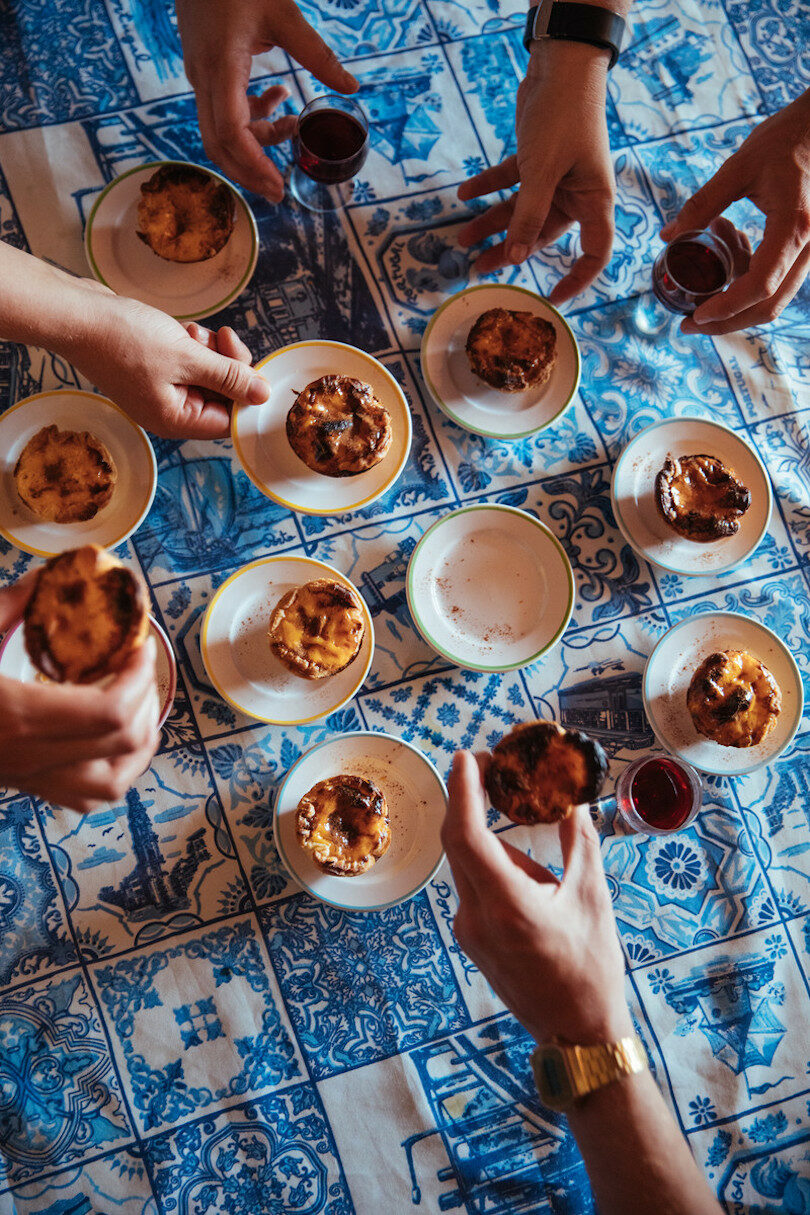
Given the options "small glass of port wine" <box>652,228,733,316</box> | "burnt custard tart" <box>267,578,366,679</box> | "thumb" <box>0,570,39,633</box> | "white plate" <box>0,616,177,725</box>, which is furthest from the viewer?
"small glass of port wine" <box>652,228,733,316</box>

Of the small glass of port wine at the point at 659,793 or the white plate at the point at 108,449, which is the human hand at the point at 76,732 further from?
the small glass of port wine at the point at 659,793

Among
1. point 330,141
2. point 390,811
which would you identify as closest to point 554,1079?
point 390,811

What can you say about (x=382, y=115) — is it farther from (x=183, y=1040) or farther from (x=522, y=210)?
(x=183, y=1040)

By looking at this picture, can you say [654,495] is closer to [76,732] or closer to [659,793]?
[659,793]

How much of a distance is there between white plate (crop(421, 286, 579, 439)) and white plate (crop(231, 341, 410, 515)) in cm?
20

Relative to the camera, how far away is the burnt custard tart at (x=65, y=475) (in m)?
2.73

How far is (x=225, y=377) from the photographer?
106 inches

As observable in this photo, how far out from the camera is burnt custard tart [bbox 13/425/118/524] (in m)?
2.73

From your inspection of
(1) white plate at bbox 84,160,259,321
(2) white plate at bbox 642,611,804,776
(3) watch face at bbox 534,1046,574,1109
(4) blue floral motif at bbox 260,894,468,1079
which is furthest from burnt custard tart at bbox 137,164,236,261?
(3) watch face at bbox 534,1046,574,1109

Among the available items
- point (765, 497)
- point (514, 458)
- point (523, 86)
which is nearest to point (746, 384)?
point (765, 497)

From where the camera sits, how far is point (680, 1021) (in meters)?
2.90

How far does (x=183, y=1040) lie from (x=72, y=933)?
0.51 m

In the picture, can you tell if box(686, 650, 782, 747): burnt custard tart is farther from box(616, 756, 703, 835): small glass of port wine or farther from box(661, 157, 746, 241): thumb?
box(661, 157, 746, 241): thumb

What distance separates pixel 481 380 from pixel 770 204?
117 cm
